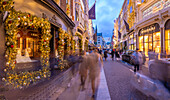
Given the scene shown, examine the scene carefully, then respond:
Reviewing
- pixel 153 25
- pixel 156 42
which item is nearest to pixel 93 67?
pixel 156 42

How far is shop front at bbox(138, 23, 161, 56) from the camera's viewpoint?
1957 centimetres

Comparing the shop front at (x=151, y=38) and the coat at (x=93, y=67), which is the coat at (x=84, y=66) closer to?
the coat at (x=93, y=67)

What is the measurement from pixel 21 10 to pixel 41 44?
2097 millimetres

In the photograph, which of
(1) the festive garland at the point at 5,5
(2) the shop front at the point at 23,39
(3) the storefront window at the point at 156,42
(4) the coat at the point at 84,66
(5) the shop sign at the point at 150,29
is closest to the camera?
(1) the festive garland at the point at 5,5

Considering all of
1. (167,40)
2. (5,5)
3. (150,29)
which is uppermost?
(150,29)

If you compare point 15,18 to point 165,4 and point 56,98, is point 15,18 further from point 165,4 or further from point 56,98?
point 165,4

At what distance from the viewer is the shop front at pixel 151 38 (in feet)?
64.2

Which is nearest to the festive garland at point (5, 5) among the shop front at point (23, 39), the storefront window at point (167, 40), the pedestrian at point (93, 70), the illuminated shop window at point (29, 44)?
the shop front at point (23, 39)

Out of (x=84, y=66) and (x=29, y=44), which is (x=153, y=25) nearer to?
(x=84, y=66)

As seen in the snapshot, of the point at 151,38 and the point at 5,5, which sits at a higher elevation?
the point at 151,38

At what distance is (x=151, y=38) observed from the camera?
2159cm

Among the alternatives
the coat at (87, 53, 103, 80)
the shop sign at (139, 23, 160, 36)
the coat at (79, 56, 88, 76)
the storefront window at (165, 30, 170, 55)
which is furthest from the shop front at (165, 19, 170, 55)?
the coat at (79, 56, 88, 76)

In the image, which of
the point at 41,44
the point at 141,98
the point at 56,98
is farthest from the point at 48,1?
the point at 141,98

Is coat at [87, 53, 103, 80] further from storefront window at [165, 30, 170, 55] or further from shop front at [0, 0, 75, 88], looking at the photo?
storefront window at [165, 30, 170, 55]
